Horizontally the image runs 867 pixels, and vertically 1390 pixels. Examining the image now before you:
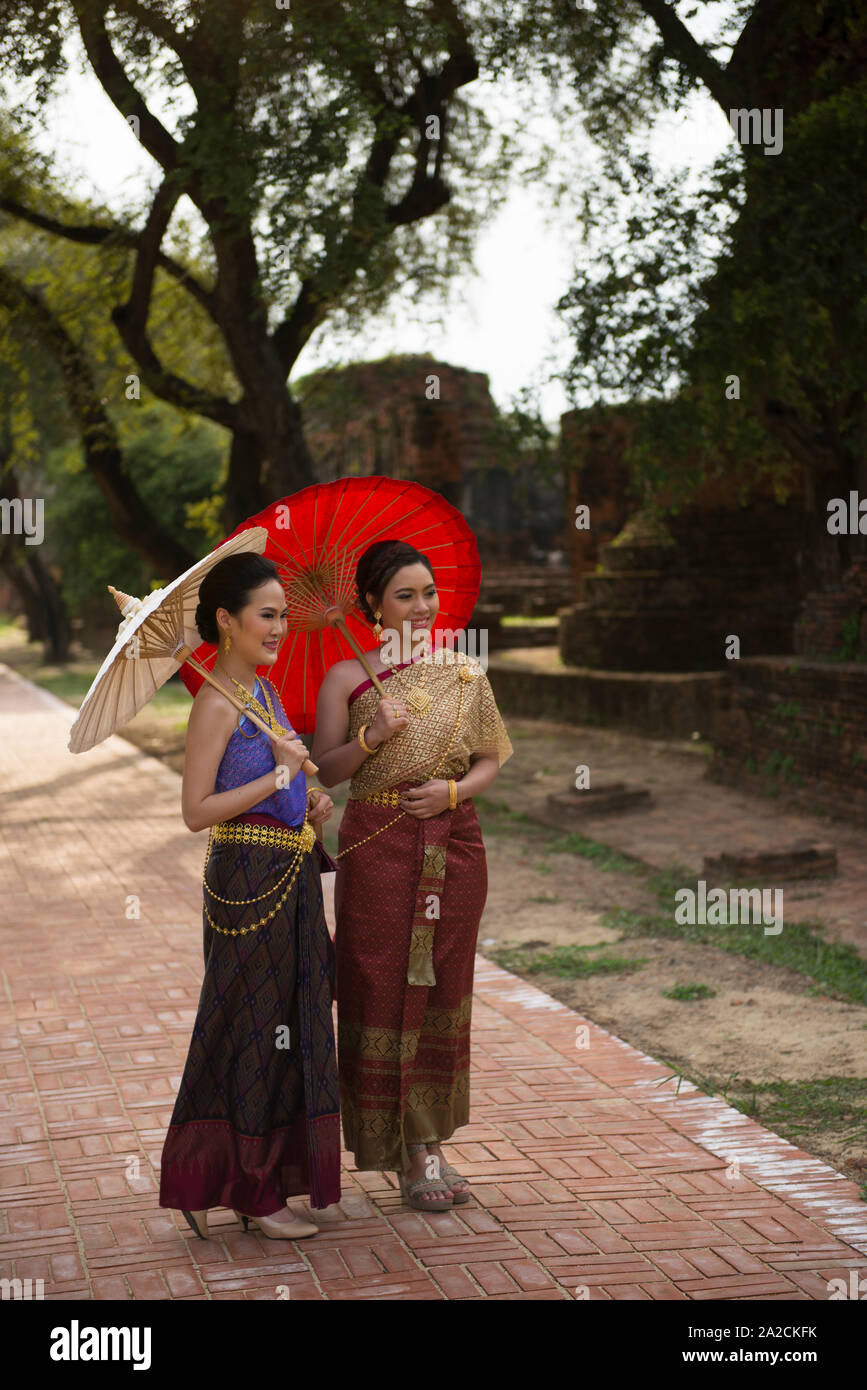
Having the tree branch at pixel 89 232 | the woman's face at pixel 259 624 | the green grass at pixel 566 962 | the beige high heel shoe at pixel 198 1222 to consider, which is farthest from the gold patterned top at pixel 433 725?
the tree branch at pixel 89 232

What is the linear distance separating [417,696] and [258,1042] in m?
0.97

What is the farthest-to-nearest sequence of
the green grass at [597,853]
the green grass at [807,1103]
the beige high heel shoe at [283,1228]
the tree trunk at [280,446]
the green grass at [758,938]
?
the tree trunk at [280,446] → the green grass at [597,853] → the green grass at [758,938] → the green grass at [807,1103] → the beige high heel shoe at [283,1228]

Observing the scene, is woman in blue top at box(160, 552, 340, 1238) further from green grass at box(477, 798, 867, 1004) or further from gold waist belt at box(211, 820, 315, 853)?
green grass at box(477, 798, 867, 1004)

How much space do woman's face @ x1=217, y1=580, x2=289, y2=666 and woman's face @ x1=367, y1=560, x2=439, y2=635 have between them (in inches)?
12.1

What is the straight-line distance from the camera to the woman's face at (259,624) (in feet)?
11.4

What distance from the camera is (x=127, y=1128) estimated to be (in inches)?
176

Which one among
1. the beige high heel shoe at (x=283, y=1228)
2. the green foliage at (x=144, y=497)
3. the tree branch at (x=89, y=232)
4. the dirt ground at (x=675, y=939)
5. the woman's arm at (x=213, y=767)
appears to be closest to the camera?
the woman's arm at (x=213, y=767)

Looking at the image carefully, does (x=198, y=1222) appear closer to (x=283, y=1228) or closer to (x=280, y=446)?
(x=283, y=1228)

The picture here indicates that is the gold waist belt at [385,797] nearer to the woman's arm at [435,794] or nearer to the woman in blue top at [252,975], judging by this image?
the woman's arm at [435,794]

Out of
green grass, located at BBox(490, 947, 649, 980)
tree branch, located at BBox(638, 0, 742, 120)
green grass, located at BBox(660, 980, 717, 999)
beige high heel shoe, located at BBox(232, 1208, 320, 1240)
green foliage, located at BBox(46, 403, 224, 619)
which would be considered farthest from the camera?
green foliage, located at BBox(46, 403, 224, 619)

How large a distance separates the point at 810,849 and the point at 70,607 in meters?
24.4

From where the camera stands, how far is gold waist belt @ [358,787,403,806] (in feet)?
12.2

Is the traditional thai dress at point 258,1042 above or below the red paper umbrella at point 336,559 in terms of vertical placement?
below

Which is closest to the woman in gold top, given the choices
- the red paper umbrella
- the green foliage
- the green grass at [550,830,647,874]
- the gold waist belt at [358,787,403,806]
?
the gold waist belt at [358,787,403,806]
